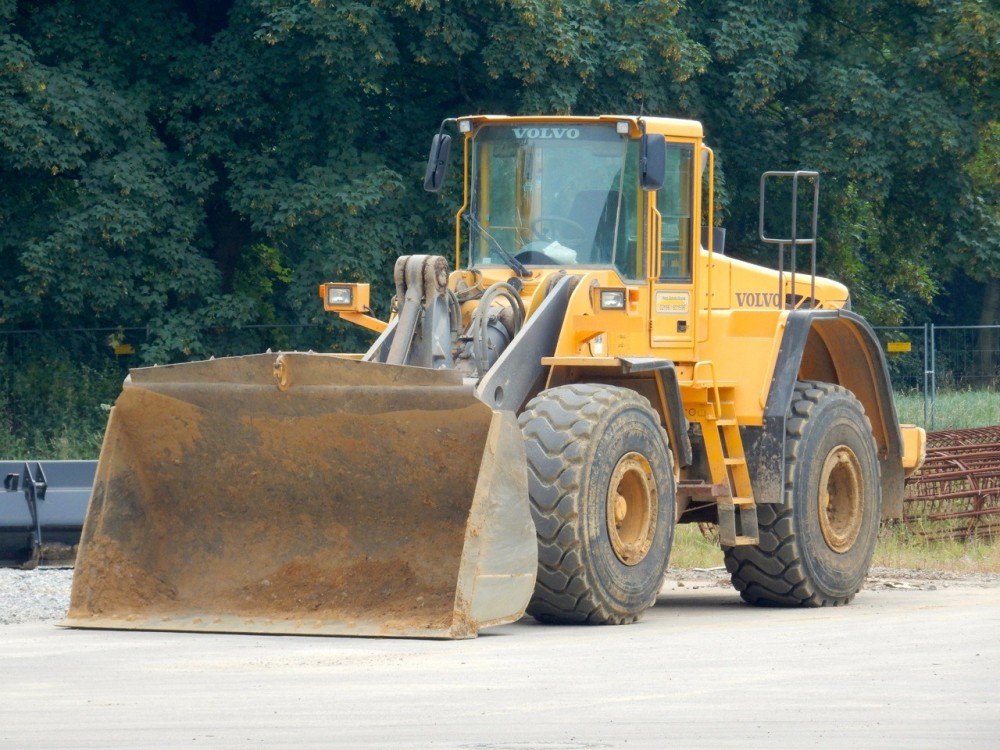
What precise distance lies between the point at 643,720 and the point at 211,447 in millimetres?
4442

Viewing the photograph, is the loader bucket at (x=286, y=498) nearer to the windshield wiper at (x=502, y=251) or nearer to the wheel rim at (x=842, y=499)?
the windshield wiper at (x=502, y=251)

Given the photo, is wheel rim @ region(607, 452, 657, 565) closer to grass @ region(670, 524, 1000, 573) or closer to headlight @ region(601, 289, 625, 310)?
headlight @ region(601, 289, 625, 310)

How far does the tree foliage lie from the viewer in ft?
74.9

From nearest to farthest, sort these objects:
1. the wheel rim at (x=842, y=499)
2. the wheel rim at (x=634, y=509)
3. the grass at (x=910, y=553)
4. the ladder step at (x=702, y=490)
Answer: the wheel rim at (x=634, y=509), the ladder step at (x=702, y=490), the wheel rim at (x=842, y=499), the grass at (x=910, y=553)

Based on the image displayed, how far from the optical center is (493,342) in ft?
37.6

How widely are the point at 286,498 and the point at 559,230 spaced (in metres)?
2.59

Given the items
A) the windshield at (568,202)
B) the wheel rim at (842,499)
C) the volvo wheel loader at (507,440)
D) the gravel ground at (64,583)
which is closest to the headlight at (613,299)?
the volvo wheel loader at (507,440)

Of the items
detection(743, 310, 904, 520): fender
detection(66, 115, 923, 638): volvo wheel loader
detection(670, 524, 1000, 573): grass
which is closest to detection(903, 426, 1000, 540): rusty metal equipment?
detection(670, 524, 1000, 573): grass

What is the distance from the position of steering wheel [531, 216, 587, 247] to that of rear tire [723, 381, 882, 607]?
6.47 ft

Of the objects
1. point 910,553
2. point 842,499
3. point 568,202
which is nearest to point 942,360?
point 910,553

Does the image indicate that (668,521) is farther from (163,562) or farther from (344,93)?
(344,93)

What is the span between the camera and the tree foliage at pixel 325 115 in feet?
74.9

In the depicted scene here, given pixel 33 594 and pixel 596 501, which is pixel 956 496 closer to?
pixel 596 501

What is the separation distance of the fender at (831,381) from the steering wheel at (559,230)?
166 centimetres
